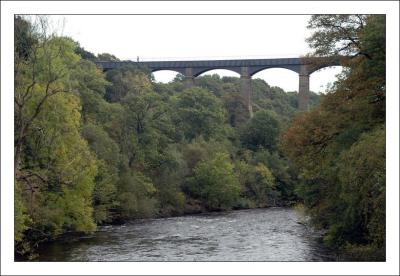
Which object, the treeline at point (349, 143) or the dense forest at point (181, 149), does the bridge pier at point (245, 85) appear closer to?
the dense forest at point (181, 149)

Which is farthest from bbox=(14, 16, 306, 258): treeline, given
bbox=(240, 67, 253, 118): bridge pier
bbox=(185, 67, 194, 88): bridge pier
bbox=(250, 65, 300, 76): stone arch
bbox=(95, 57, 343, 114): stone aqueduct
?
bbox=(250, 65, 300, 76): stone arch

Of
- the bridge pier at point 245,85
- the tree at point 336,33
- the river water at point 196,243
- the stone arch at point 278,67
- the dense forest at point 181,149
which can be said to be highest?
the stone arch at point 278,67

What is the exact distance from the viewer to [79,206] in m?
25.8

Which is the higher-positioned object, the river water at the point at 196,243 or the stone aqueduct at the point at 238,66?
the stone aqueduct at the point at 238,66

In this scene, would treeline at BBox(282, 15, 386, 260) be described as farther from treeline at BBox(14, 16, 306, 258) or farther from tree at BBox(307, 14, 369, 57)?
treeline at BBox(14, 16, 306, 258)

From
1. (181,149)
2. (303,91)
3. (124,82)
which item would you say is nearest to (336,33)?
(181,149)

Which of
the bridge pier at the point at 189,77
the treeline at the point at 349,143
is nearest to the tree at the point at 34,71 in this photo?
the treeline at the point at 349,143

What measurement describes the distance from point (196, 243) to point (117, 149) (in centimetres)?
1296

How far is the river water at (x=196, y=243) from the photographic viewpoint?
70.8ft

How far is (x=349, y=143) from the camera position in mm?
19359

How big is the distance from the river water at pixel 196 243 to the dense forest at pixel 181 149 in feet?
3.51

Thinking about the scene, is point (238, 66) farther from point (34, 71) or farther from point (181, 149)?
point (34, 71)

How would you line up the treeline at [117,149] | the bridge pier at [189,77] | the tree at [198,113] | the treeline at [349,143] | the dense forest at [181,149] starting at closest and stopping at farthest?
→ the treeline at [349,143] < the dense forest at [181,149] < the treeline at [117,149] < the tree at [198,113] < the bridge pier at [189,77]

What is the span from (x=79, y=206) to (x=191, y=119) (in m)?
32.1
